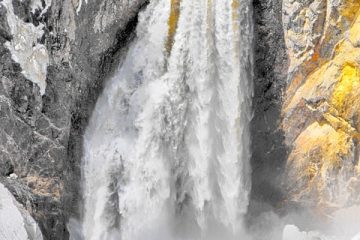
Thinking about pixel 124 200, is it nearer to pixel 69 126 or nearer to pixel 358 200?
pixel 69 126

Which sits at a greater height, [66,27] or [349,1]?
[349,1]

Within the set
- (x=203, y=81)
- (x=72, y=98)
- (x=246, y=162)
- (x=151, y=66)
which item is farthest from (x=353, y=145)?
(x=72, y=98)

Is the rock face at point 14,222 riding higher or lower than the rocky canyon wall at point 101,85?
lower

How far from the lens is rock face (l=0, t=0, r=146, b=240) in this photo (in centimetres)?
902

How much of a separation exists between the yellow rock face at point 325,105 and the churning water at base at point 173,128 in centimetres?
91

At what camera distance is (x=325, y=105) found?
949 centimetres

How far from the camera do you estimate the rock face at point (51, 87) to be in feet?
29.6

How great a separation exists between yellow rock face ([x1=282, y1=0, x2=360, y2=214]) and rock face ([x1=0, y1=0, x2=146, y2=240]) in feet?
10.0

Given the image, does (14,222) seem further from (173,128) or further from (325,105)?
(325,105)

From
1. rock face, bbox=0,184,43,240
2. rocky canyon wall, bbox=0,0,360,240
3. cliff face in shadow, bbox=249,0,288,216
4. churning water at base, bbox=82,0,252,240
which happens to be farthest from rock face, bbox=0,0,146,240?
cliff face in shadow, bbox=249,0,288,216

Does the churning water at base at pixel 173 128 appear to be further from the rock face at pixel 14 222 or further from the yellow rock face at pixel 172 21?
the rock face at pixel 14 222

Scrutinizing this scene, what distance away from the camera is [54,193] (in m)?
9.66

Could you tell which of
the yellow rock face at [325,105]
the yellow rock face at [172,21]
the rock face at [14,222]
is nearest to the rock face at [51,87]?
the rock face at [14,222]

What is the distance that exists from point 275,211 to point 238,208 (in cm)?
90
